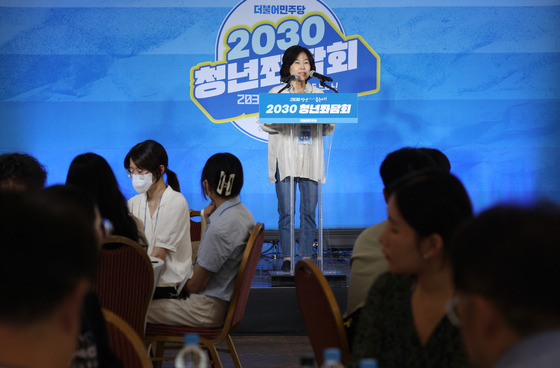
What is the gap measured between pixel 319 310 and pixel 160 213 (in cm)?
172

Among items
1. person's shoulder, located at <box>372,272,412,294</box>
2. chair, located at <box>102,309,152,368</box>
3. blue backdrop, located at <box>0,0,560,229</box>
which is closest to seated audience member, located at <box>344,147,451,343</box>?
person's shoulder, located at <box>372,272,412,294</box>

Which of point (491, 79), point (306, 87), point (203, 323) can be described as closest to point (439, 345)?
point (203, 323)

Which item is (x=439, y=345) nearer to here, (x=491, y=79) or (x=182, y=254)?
(x=182, y=254)

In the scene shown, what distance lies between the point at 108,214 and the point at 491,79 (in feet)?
17.8

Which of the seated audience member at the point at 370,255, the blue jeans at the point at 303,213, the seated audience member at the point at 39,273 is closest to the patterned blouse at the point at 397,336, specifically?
the seated audience member at the point at 370,255

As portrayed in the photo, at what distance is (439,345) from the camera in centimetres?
145

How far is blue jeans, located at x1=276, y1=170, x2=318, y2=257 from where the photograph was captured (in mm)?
4762

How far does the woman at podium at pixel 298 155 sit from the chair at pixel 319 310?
8.16 ft

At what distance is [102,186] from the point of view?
2705 millimetres

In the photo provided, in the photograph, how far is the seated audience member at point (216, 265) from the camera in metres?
2.88

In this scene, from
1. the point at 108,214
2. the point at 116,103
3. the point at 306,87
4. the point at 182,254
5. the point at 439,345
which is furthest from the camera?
the point at 116,103

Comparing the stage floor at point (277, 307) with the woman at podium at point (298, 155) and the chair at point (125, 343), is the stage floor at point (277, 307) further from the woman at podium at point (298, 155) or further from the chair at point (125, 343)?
the chair at point (125, 343)

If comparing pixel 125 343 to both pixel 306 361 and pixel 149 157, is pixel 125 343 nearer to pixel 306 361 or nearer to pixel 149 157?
pixel 306 361

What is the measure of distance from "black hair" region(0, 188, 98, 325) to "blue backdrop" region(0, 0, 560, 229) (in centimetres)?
604
